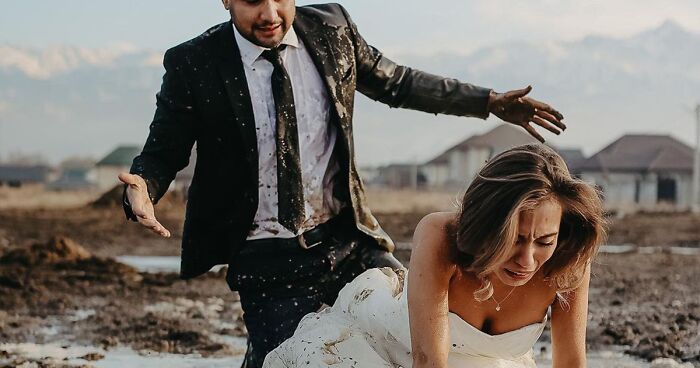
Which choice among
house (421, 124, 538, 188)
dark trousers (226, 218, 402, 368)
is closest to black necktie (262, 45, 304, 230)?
dark trousers (226, 218, 402, 368)

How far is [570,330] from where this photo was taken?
11.8 feet

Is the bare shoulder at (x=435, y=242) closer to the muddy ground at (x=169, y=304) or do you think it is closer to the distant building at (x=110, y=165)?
the muddy ground at (x=169, y=304)

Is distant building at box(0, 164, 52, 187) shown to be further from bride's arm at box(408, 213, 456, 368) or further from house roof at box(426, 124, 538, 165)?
bride's arm at box(408, 213, 456, 368)

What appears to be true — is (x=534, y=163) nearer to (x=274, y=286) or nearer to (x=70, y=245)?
(x=274, y=286)

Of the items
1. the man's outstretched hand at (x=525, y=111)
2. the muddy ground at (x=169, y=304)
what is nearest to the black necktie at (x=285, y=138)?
the man's outstretched hand at (x=525, y=111)

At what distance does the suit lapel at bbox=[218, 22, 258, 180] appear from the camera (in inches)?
164

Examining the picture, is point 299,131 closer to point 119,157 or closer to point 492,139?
point 492,139

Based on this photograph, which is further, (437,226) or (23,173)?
(23,173)

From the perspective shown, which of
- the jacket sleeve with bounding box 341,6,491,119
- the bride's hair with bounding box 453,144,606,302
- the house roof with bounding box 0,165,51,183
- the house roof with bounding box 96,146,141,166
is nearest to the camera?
the bride's hair with bounding box 453,144,606,302

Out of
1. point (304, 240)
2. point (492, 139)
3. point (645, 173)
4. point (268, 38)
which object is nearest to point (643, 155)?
point (645, 173)

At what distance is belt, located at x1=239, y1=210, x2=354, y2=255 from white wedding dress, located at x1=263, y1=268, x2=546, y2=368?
13.1 inches

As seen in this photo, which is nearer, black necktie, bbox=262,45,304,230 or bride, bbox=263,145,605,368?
bride, bbox=263,145,605,368

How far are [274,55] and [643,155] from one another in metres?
47.2

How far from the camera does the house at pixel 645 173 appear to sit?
1850 inches
